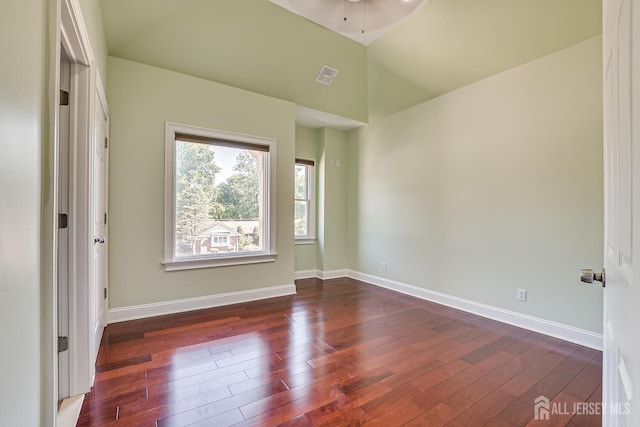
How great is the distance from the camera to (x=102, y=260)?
8.71ft

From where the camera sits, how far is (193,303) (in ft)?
11.0

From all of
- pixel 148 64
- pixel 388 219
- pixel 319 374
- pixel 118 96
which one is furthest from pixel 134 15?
pixel 388 219

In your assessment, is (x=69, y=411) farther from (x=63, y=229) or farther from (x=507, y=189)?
(x=507, y=189)

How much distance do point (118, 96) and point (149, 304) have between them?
2156mm

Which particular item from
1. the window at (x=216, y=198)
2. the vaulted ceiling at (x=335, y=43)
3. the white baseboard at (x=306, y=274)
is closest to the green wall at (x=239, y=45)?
the vaulted ceiling at (x=335, y=43)

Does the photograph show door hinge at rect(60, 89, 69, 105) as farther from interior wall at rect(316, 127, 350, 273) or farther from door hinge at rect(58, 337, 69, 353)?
interior wall at rect(316, 127, 350, 273)

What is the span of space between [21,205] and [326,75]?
11.8 ft

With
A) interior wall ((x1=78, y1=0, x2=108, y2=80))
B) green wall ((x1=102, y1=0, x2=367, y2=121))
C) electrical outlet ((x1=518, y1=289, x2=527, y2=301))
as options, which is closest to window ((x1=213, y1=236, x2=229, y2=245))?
green wall ((x1=102, y1=0, x2=367, y2=121))

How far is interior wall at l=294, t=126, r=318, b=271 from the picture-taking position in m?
4.99

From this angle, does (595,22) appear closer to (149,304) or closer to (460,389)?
(460,389)

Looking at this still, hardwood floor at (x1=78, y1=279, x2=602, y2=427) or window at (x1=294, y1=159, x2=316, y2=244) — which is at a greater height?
window at (x1=294, y1=159, x2=316, y2=244)

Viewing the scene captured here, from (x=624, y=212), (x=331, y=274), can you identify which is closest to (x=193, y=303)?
(x=331, y=274)

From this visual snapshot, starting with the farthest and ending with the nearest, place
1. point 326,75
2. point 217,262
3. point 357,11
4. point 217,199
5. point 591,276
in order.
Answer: point 326,75
point 217,199
point 217,262
point 357,11
point 591,276

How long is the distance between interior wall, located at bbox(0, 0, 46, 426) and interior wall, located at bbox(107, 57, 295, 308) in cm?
219
